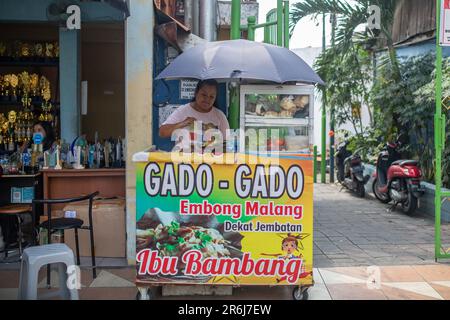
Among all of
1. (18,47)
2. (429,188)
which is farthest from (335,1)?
(18,47)

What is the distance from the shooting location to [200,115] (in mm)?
5270

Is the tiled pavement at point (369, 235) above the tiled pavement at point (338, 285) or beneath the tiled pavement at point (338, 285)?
above

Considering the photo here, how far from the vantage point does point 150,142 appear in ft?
17.8

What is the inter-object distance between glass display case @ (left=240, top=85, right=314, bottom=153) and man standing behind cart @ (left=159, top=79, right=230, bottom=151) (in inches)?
15.8

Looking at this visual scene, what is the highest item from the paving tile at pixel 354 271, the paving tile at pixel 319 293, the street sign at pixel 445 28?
the street sign at pixel 445 28

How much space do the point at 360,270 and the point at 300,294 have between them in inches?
48.5

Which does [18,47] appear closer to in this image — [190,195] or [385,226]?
[190,195]

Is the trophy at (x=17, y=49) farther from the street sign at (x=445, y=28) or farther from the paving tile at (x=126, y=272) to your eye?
the street sign at (x=445, y=28)

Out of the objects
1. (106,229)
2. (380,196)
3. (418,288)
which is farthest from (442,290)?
(380,196)

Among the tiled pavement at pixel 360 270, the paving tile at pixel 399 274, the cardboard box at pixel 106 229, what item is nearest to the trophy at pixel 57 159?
the cardboard box at pixel 106 229

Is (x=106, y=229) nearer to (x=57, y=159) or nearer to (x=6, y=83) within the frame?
(x=57, y=159)

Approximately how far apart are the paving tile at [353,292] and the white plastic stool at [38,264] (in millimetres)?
2303

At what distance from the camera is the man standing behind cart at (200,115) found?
5.14 metres

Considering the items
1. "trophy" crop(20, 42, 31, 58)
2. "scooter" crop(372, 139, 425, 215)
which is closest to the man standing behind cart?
"trophy" crop(20, 42, 31, 58)
